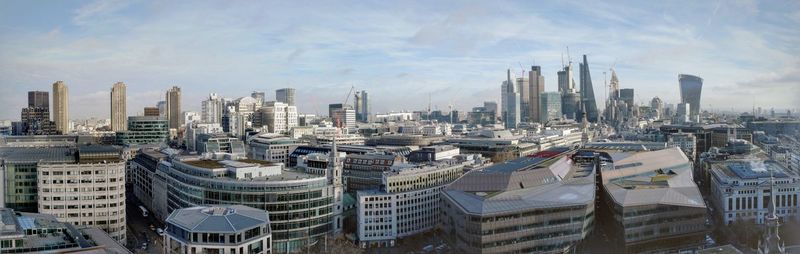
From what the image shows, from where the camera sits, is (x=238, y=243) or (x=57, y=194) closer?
(x=238, y=243)

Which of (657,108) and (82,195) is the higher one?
(657,108)

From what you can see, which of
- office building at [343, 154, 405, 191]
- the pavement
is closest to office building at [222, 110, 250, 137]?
the pavement

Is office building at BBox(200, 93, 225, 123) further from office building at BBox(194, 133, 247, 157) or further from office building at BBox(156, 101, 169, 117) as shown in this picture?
office building at BBox(194, 133, 247, 157)

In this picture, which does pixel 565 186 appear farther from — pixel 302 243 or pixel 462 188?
pixel 302 243

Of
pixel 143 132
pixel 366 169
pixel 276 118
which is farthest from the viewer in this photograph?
pixel 276 118

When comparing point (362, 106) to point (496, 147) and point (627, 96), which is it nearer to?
point (627, 96)

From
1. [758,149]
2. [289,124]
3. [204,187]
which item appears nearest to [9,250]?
[204,187]

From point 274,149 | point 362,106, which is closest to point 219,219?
point 274,149

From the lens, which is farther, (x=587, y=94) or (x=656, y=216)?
(x=587, y=94)
